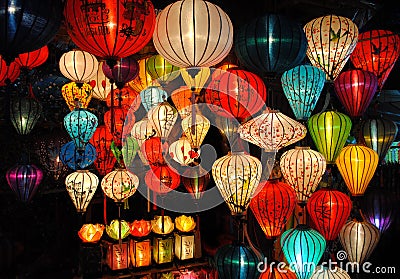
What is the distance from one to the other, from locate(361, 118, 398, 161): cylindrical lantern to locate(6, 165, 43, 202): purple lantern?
3038 mm

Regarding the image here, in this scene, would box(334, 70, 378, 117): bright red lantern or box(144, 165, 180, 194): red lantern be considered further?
box(144, 165, 180, 194): red lantern

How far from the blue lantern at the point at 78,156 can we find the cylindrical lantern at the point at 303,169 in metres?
1.77

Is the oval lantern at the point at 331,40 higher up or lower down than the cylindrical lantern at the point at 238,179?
higher up

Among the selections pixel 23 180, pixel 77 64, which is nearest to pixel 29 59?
pixel 77 64

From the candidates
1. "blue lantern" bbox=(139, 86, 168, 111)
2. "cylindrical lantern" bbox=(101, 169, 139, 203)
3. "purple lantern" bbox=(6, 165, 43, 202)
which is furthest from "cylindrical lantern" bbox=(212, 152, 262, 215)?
"purple lantern" bbox=(6, 165, 43, 202)

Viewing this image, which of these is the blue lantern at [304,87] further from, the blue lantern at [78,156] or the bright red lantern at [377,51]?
the blue lantern at [78,156]

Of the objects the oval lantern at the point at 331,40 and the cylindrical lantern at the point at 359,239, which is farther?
the cylindrical lantern at the point at 359,239

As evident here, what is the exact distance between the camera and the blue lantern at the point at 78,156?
3387 mm

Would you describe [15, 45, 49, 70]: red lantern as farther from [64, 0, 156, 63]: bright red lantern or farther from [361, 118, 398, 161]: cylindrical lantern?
[361, 118, 398, 161]: cylindrical lantern

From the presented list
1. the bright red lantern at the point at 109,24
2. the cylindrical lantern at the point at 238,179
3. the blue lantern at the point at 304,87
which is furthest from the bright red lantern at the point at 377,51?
the bright red lantern at the point at 109,24

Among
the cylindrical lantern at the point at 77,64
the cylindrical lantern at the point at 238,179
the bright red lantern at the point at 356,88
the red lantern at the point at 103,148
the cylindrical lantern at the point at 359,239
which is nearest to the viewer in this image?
the cylindrical lantern at the point at 238,179

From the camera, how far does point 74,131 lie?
10.3 ft

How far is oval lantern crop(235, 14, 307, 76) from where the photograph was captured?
6.54 ft

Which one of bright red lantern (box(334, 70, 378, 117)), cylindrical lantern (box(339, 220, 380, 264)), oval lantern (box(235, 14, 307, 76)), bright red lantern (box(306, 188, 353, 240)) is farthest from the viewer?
cylindrical lantern (box(339, 220, 380, 264))
